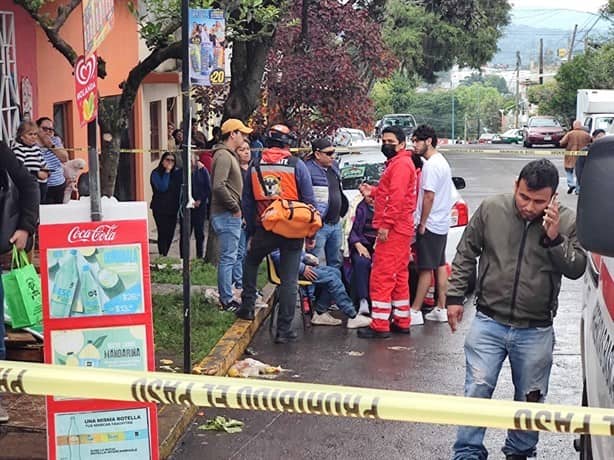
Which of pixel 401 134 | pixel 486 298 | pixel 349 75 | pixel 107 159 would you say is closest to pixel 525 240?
pixel 486 298

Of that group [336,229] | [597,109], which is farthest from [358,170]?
[597,109]

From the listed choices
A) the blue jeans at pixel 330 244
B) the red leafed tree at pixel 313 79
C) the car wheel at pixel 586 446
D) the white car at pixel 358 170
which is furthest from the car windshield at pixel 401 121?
the car wheel at pixel 586 446

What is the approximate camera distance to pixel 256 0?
8.84 meters

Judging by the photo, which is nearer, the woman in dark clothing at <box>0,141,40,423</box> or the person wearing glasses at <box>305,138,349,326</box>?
the woman in dark clothing at <box>0,141,40,423</box>

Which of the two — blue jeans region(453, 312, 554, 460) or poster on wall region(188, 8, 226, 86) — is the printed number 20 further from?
blue jeans region(453, 312, 554, 460)

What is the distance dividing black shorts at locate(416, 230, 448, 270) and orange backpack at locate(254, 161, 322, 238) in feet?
5.11

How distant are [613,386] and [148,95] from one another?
17022mm

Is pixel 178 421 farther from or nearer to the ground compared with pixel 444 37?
nearer to the ground

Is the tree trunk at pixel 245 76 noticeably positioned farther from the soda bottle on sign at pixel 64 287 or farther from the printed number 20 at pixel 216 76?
the soda bottle on sign at pixel 64 287

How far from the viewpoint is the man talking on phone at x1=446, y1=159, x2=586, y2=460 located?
5516 millimetres

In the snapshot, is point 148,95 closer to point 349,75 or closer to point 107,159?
point 349,75

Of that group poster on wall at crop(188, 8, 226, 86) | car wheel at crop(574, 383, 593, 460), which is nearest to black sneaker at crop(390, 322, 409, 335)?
poster on wall at crop(188, 8, 226, 86)

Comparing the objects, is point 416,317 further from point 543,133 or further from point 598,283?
point 543,133

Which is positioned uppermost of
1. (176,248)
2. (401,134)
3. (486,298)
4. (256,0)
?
(256,0)
